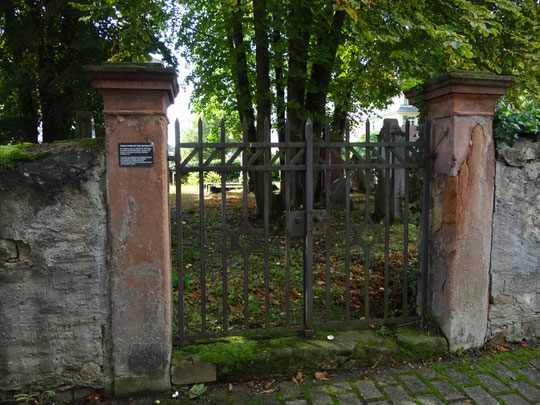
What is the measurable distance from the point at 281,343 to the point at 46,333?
182 centimetres

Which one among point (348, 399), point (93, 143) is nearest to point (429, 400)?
point (348, 399)

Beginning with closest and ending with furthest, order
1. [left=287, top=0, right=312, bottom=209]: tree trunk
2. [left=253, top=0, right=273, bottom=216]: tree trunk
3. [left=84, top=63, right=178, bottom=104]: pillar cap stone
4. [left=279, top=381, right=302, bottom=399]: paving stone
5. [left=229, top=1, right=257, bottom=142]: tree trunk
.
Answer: [left=84, top=63, right=178, bottom=104]: pillar cap stone < [left=279, top=381, right=302, bottom=399]: paving stone < [left=287, top=0, right=312, bottom=209]: tree trunk < [left=253, top=0, right=273, bottom=216]: tree trunk < [left=229, top=1, right=257, bottom=142]: tree trunk

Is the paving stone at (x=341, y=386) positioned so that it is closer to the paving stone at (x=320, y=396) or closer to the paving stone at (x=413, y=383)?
the paving stone at (x=320, y=396)

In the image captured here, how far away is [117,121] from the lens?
2.89 metres

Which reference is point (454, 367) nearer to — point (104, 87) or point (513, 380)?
point (513, 380)

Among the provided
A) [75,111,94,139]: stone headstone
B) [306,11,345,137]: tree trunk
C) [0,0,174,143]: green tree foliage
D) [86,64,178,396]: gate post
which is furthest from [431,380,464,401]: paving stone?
[0,0,174,143]: green tree foliage

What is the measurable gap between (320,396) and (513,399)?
1.42 metres

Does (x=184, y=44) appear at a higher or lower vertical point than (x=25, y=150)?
higher

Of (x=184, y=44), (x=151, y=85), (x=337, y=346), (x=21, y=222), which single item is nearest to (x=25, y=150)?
(x=21, y=222)

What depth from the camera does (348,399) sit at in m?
2.93

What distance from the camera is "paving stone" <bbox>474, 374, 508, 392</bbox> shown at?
3047 mm

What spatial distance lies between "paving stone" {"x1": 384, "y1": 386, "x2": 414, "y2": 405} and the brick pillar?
0.83m

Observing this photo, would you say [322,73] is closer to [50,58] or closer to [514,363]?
[514,363]

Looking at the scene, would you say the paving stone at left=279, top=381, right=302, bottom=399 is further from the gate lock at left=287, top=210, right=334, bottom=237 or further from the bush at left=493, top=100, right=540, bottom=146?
the bush at left=493, top=100, right=540, bottom=146
